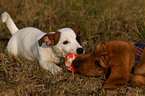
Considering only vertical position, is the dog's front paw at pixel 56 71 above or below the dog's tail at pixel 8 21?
below

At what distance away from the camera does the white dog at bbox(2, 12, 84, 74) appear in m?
3.72

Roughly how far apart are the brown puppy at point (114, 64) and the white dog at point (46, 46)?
0.42 meters

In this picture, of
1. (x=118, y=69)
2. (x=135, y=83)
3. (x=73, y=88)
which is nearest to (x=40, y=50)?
(x=73, y=88)

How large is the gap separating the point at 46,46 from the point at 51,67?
509mm

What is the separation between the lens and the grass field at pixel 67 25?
3266 mm

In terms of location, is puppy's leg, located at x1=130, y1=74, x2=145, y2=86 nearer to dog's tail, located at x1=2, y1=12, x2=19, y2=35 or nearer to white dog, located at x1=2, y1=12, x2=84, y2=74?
white dog, located at x1=2, y1=12, x2=84, y2=74

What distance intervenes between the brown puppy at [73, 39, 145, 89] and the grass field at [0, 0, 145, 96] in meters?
0.26

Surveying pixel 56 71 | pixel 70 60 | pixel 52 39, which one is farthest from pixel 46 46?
pixel 70 60

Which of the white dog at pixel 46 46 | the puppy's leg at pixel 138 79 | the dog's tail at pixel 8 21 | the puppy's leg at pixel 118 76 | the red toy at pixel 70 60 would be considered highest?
the dog's tail at pixel 8 21

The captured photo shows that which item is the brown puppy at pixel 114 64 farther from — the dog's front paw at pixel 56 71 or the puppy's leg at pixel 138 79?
the dog's front paw at pixel 56 71

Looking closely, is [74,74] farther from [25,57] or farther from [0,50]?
[0,50]

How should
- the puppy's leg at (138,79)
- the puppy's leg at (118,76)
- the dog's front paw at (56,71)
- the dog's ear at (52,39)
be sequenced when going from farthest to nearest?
the dog's ear at (52,39) → the dog's front paw at (56,71) → the puppy's leg at (138,79) → the puppy's leg at (118,76)

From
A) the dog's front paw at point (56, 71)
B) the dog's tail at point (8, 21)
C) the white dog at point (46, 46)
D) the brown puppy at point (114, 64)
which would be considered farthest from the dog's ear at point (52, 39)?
the dog's tail at point (8, 21)

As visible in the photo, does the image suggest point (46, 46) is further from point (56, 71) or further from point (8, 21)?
point (8, 21)
